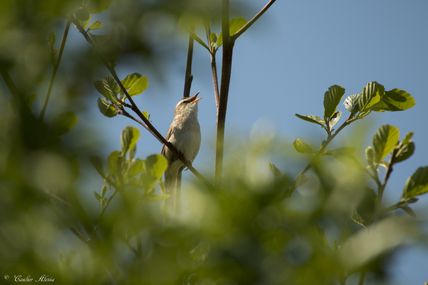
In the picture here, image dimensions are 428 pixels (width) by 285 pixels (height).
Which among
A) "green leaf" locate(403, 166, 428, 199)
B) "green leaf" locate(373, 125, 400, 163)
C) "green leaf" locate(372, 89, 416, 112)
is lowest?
"green leaf" locate(403, 166, 428, 199)

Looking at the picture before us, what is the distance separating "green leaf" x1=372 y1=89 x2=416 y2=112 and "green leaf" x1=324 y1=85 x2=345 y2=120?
27cm

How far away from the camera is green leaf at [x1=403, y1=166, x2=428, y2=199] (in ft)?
5.76

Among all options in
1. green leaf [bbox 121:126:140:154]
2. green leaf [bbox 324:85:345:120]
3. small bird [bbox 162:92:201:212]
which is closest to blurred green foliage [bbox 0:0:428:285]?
green leaf [bbox 121:126:140:154]

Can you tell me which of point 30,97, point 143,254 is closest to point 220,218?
point 143,254

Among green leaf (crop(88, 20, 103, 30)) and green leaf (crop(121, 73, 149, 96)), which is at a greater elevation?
green leaf (crop(88, 20, 103, 30))

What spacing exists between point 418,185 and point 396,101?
1336 millimetres

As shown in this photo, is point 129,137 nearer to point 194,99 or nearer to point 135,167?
point 135,167

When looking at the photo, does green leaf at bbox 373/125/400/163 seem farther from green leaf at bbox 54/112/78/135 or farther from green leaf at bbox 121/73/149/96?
green leaf at bbox 121/73/149/96

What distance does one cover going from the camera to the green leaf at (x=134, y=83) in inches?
125

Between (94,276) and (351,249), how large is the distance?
476mm

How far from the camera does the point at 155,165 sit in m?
2.09

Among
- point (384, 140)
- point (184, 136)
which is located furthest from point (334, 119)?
point (184, 136)

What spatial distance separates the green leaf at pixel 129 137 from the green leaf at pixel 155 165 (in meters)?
0.11

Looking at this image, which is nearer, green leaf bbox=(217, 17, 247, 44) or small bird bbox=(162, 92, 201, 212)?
green leaf bbox=(217, 17, 247, 44)
